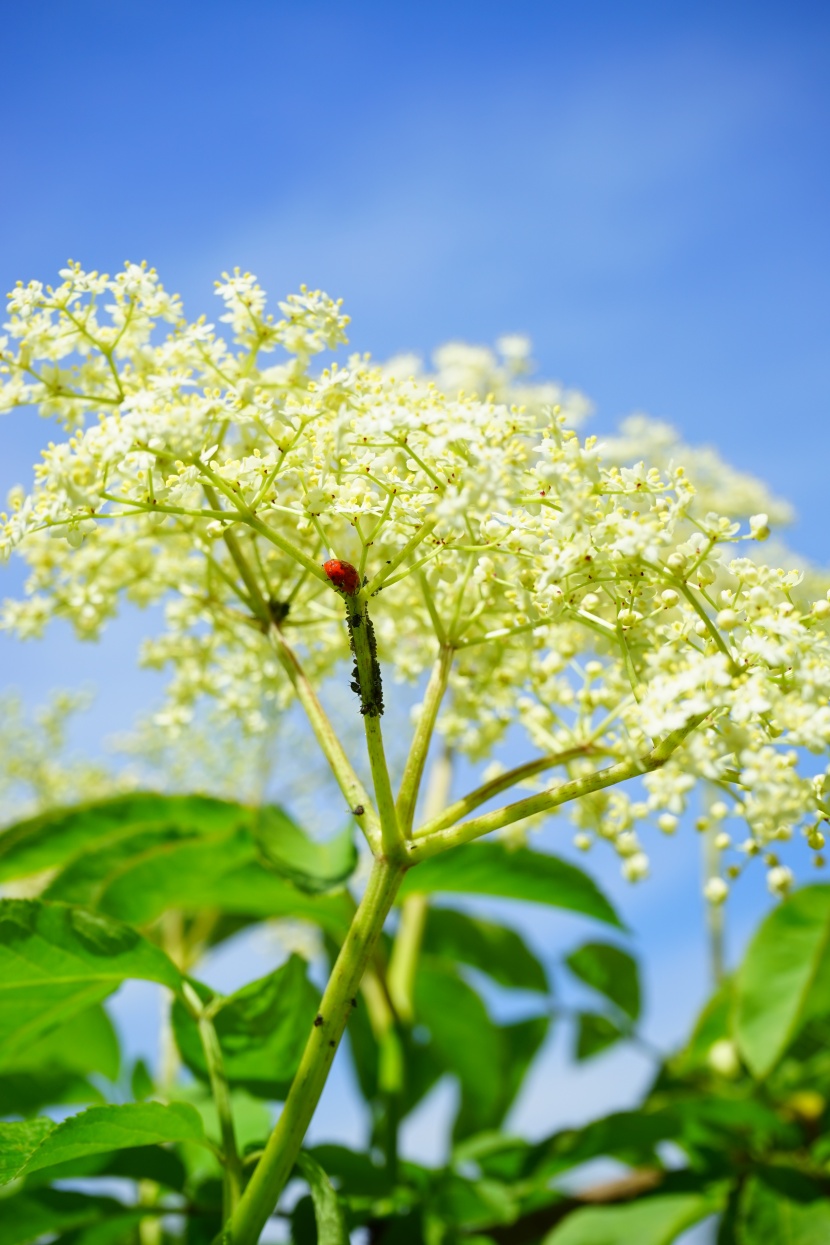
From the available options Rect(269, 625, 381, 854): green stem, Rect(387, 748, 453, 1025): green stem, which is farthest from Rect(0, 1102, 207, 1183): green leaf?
Rect(387, 748, 453, 1025): green stem

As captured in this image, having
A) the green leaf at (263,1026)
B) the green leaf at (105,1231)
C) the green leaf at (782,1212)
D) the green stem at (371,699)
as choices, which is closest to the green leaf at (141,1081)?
the green leaf at (105,1231)

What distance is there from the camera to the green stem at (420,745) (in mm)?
1510

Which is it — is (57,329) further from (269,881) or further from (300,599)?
(269,881)

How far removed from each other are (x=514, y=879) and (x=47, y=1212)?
3.67 feet

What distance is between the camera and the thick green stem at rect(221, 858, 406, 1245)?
142 centimetres

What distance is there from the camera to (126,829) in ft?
7.91

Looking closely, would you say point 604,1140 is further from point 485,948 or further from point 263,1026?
point 485,948

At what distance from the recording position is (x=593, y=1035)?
3.48 m

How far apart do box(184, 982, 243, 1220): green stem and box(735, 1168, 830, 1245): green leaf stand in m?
1.19

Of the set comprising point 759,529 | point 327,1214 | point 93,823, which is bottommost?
point 327,1214

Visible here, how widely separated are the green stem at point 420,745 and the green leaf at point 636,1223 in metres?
1.30

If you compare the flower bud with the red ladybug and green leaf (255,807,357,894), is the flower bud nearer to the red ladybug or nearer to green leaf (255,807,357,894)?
the red ladybug

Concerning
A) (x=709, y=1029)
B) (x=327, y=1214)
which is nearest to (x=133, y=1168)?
(x=327, y=1214)

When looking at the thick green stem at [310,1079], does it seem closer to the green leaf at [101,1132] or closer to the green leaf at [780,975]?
the green leaf at [101,1132]
